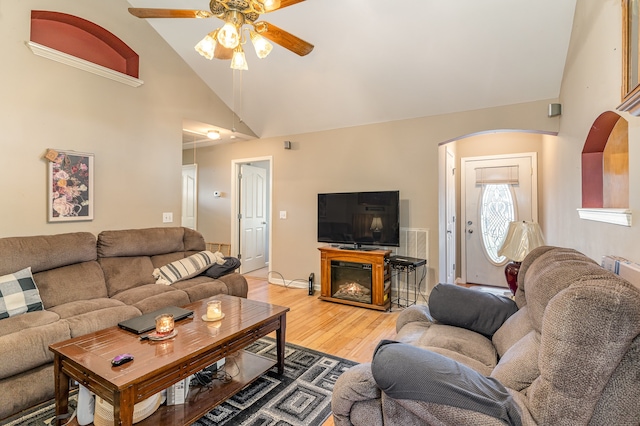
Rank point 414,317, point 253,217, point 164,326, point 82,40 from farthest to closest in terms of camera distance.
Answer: point 253,217
point 82,40
point 414,317
point 164,326

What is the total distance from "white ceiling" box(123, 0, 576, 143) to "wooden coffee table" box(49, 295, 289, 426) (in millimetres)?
2734

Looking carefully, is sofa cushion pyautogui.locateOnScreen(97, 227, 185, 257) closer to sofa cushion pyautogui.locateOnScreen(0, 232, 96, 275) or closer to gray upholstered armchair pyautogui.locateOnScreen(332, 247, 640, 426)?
sofa cushion pyautogui.locateOnScreen(0, 232, 96, 275)

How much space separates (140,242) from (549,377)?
11.1ft

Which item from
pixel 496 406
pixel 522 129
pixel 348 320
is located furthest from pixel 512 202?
pixel 496 406

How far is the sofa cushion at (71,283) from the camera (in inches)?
95.6

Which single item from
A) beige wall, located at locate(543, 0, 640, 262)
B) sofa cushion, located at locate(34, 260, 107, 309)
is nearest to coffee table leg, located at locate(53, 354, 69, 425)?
sofa cushion, located at locate(34, 260, 107, 309)

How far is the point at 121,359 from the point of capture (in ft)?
4.89

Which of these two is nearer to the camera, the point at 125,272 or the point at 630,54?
the point at 630,54

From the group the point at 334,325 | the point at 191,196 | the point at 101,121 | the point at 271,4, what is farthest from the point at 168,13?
the point at 191,196

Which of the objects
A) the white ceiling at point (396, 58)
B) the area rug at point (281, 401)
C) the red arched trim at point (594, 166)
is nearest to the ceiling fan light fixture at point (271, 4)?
the white ceiling at point (396, 58)

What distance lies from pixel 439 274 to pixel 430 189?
1.05 m

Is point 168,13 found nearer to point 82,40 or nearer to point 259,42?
point 259,42

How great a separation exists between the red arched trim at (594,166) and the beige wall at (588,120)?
7cm

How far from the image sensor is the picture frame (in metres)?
1.20
